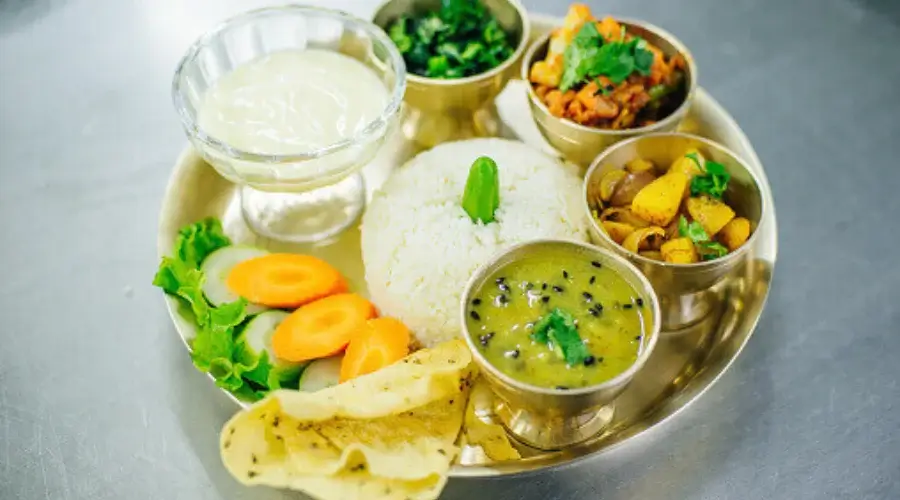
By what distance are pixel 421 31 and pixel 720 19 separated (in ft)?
5.15

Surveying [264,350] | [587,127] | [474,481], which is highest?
[587,127]

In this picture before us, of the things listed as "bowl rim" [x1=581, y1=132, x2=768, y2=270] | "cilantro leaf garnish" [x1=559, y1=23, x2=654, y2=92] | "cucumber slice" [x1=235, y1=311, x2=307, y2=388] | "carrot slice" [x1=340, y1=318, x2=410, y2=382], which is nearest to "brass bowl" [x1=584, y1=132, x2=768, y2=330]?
"bowl rim" [x1=581, y1=132, x2=768, y2=270]

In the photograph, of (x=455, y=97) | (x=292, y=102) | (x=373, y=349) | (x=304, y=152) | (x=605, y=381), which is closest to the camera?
(x=605, y=381)

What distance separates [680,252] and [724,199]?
35cm

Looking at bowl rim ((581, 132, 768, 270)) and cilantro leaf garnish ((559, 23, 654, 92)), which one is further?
cilantro leaf garnish ((559, 23, 654, 92))

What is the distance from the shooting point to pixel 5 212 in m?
3.16

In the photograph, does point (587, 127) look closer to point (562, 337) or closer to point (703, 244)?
point (703, 244)

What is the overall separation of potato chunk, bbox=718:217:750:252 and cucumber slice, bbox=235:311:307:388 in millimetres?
1304

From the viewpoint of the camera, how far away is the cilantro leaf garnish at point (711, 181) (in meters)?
2.56

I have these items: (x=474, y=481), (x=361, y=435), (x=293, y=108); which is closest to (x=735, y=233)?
(x=474, y=481)

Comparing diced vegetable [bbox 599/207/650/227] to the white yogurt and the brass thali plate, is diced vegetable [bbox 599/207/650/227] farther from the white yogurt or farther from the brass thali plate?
the white yogurt

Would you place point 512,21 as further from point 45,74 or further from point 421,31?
point 45,74

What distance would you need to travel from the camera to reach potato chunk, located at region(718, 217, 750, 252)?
98.0 inches

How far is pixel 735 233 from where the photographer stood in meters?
2.50
